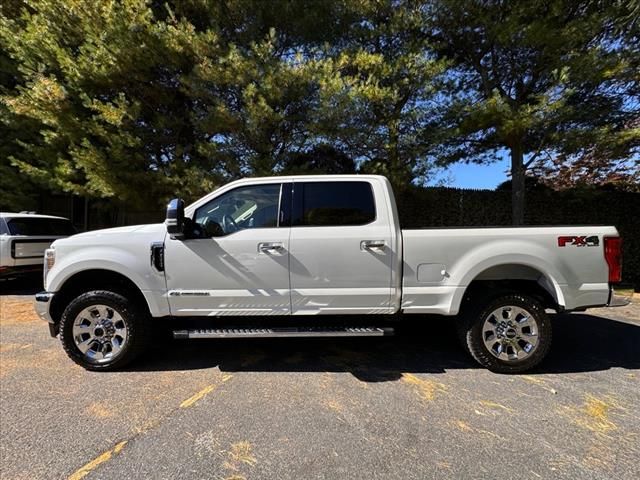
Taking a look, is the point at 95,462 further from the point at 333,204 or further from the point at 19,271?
the point at 19,271

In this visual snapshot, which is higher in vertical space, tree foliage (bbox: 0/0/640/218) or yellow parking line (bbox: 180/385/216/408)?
tree foliage (bbox: 0/0/640/218)

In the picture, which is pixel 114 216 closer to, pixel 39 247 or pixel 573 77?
pixel 39 247

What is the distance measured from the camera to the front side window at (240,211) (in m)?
4.35

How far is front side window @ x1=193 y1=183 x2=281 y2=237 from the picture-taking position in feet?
14.3

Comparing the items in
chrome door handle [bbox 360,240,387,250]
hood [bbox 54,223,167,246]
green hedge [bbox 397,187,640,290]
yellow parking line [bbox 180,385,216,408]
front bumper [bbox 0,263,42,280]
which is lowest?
yellow parking line [bbox 180,385,216,408]

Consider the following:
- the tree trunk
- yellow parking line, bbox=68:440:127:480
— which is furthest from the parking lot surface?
the tree trunk

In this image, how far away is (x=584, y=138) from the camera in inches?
340

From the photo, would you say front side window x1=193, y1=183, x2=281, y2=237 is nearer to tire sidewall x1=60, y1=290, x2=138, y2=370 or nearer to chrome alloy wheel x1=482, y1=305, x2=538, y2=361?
tire sidewall x1=60, y1=290, x2=138, y2=370

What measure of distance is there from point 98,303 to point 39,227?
602 cm

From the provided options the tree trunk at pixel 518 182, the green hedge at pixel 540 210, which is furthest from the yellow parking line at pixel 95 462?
the tree trunk at pixel 518 182

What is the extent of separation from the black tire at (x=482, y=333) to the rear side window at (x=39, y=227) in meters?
8.87

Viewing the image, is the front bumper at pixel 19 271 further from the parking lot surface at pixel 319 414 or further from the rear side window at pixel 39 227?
the parking lot surface at pixel 319 414

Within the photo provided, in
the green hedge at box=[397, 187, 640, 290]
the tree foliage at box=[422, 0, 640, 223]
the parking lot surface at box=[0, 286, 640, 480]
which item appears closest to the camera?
the parking lot surface at box=[0, 286, 640, 480]

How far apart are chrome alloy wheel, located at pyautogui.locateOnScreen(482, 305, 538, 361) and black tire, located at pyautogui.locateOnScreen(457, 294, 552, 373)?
3 cm
